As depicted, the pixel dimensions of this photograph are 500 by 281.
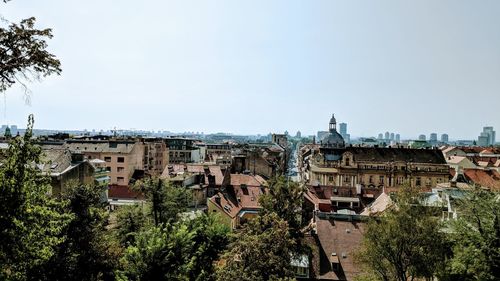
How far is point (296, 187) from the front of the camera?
30906 mm

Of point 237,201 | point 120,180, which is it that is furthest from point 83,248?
point 120,180

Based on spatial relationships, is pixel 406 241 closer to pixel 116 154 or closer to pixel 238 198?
pixel 238 198

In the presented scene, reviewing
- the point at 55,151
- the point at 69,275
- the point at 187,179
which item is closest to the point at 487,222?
the point at 69,275

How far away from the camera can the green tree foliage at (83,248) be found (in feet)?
58.9

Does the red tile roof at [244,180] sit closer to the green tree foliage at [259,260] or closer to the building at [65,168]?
the building at [65,168]

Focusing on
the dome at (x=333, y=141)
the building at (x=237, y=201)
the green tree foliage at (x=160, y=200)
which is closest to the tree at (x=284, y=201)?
the green tree foliage at (x=160, y=200)

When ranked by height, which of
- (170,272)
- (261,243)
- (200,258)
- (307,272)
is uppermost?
(261,243)

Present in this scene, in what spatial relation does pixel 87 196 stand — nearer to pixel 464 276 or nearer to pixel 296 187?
pixel 296 187

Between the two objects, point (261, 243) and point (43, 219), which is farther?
point (261, 243)

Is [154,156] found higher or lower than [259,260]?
lower

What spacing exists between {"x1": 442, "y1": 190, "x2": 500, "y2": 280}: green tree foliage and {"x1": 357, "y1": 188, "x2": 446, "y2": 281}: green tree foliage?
3.72ft

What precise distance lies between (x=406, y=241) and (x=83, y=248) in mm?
17472

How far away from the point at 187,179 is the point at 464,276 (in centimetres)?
3875

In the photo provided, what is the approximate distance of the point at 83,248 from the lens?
20.0m
